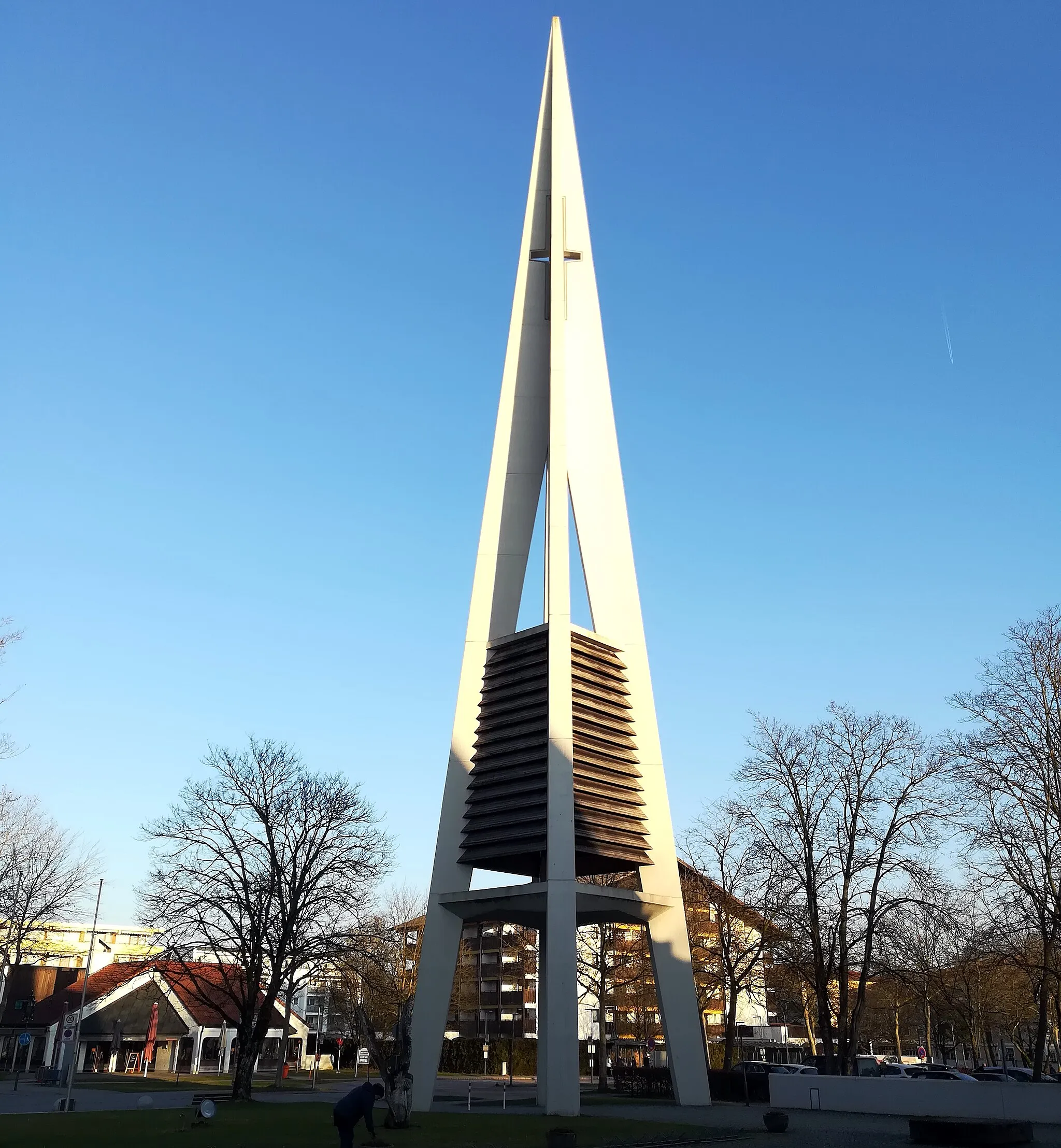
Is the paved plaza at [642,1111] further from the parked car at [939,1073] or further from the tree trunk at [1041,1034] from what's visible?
the parked car at [939,1073]

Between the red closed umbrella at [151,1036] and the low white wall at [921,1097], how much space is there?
33.5m

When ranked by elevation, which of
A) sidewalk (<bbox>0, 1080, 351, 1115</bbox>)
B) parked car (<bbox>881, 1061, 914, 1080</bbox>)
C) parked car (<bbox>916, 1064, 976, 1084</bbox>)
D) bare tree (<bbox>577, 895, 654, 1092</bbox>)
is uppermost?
bare tree (<bbox>577, 895, 654, 1092</bbox>)

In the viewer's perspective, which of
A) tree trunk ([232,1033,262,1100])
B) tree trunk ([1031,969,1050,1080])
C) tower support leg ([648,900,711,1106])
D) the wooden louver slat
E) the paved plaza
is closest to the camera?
the paved plaza

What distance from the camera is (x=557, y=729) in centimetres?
2548

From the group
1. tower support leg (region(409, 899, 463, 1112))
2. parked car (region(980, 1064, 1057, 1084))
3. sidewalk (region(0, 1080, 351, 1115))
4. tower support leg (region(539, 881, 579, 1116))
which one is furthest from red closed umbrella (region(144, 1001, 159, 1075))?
parked car (region(980, 1064, 1057, 1084))

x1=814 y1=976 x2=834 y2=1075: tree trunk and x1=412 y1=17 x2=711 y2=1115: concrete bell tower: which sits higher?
x1=412 y1=17 x2=711 y2=1115: concrete bell tower

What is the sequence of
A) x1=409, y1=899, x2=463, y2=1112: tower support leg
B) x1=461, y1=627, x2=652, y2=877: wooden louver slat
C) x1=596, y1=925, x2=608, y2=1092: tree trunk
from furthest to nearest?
→ x1=596, y1=925, x2=608, y2=1092: tree trunk < x1=461, y1=627, x2=652, y2=877: wooden louver slat < x1=409, y1=899, x2=463, y2=1112: tower support leg

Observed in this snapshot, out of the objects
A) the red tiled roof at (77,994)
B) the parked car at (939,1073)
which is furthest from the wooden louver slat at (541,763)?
the red tiled roof at (77,994)

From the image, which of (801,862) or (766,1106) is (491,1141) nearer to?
(766,1106)

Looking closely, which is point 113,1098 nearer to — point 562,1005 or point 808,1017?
point 562,1005

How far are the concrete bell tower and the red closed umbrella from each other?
1092 inches

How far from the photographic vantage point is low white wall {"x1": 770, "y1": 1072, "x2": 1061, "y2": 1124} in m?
22.5

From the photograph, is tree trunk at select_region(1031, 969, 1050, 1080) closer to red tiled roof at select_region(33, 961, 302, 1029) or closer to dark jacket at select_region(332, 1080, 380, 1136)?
dark jacket at select_region(332, 1080, 380, 1136)

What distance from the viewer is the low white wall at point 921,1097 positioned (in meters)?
22.5
